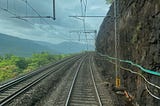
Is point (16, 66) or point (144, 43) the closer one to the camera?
point (144, 43)

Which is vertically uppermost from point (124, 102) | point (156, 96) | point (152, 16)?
point (152, 16)

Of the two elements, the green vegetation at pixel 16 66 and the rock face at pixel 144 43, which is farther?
the green vegetation at pixel 16 66

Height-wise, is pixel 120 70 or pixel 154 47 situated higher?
pixel 154 47

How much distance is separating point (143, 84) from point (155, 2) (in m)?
4.29

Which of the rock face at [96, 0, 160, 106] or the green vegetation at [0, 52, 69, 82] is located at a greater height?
the rock face at [96, 0, 160, 106]

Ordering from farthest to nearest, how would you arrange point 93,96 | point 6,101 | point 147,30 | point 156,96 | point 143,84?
point 93,96, point 6,101, point 143,84, point 147,30, point 156,96

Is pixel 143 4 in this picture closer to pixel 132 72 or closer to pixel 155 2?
pixel 155 2

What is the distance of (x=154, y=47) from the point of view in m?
→ 12.2

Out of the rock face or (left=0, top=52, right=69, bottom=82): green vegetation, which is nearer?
the rock face

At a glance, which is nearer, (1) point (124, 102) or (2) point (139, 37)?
(2) point (139, 37)

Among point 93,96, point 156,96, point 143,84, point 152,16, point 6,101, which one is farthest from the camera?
point 93,96

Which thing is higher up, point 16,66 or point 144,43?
point 144,43

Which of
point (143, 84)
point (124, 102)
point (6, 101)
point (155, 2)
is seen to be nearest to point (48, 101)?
point (6, 101)

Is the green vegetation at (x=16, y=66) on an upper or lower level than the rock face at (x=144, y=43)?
lower
